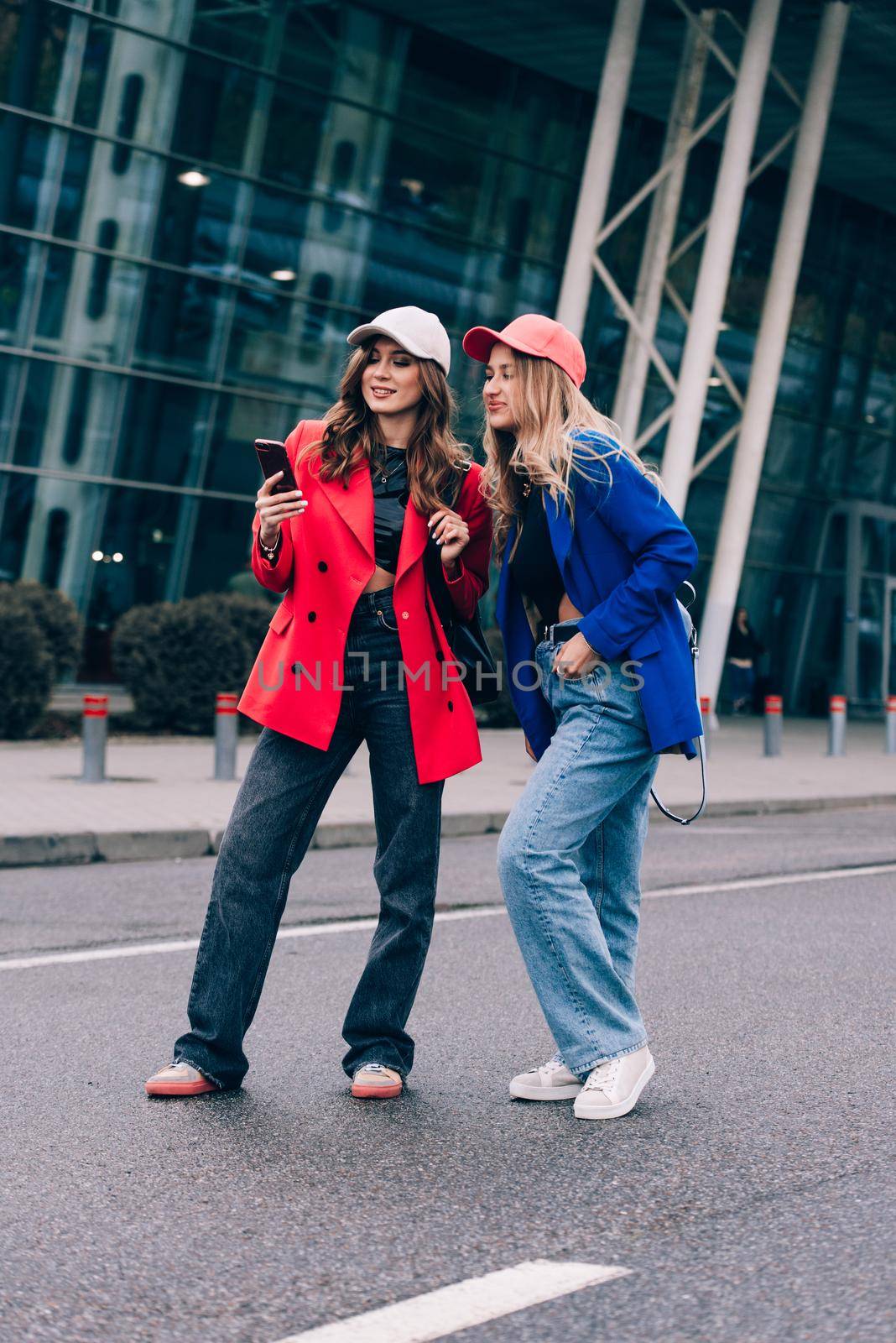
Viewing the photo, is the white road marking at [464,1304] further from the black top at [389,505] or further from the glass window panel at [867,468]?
the glass window panel at [867,468]

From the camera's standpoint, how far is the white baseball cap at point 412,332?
172 inches

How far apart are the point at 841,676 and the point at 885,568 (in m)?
2.33

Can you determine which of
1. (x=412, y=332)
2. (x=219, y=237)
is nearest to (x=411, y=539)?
(x=412, y=332)

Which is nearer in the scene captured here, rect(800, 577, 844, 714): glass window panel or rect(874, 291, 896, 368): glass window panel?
rect(800, 577, 844, 714): glass window panel

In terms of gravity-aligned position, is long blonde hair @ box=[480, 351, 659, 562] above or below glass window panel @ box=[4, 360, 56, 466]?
below

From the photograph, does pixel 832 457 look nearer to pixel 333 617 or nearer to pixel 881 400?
pixel 881 400

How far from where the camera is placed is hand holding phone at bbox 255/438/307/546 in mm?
4316

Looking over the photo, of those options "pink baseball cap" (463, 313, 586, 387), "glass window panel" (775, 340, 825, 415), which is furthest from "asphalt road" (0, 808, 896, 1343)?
"glass window panel" (775, 340, 825, 415)

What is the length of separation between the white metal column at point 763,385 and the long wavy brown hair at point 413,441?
1951cm

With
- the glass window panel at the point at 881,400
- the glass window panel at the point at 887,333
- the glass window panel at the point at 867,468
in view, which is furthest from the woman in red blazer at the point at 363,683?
the glass window panel at the point at 887,333

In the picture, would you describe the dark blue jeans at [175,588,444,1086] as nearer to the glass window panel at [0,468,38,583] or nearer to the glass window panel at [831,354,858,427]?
the glass window panel at [0,468,38,583]

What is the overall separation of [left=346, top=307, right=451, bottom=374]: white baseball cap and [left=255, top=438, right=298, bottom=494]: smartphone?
1.17ft

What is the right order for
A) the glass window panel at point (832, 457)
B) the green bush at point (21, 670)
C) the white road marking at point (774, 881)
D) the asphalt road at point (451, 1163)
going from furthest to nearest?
the glass window panel at point (832, 457)
the green bush at point (21, 670)
the white road marking at point (774, 881)
the asphalt road at point (451, 1163)

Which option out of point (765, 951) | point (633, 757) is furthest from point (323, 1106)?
point (765, 951)
